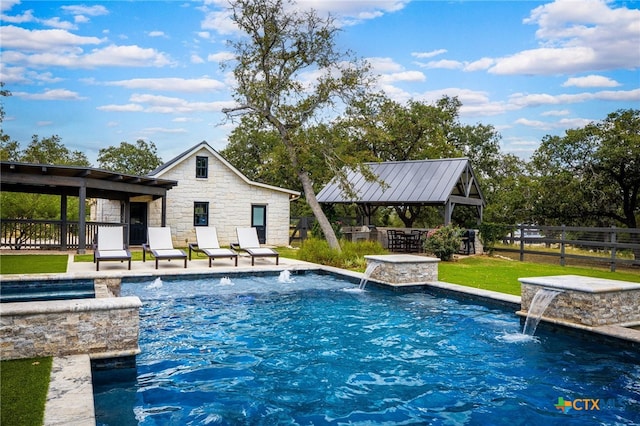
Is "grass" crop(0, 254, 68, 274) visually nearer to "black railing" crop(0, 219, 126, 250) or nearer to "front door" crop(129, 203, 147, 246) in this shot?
"black railing" crop(0, 219, 126, 250)

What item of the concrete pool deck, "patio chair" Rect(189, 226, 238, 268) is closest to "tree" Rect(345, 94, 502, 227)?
"patio chair" Rect(189, 226, 238, 268)

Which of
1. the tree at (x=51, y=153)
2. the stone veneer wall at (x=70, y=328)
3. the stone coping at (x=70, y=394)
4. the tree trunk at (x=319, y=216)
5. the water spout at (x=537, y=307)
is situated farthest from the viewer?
the tree at (x=51, y=153)

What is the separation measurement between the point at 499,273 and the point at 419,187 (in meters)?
7.04

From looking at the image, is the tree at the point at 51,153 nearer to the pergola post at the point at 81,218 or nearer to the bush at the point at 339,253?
the pergola post at the point at 81,218

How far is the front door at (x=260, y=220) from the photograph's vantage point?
23656 mm

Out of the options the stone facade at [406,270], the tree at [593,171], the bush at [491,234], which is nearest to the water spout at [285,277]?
the stone facade at [406,270]

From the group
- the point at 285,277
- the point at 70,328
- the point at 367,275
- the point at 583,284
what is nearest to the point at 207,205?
the point at 285,277

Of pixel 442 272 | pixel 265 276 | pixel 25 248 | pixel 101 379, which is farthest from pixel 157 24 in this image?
pixel 101 379

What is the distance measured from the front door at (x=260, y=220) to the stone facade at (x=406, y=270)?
12586mm

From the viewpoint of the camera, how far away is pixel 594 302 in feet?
23.7

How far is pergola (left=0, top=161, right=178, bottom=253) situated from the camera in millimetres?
14742

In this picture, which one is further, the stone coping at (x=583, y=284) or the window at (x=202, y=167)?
the window at (x=202, y=167)

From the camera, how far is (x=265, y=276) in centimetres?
1314

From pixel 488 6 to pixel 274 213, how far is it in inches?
528
